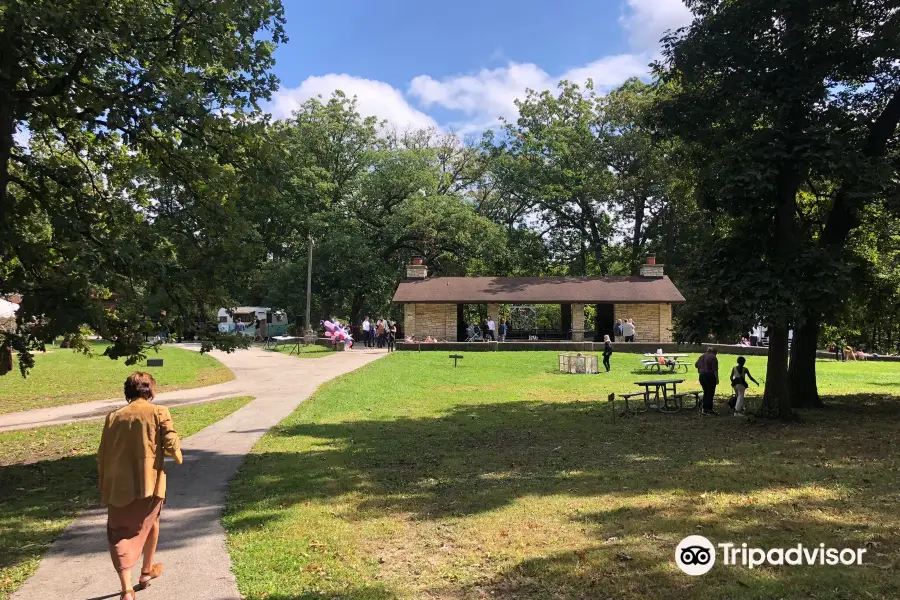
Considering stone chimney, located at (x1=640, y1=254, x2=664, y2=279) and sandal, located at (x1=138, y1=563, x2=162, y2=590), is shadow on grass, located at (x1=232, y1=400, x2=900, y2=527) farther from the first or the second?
stone chimney, located at (x1=640, y1=254, x2=664, y2=279)

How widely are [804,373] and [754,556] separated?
10.8 metres

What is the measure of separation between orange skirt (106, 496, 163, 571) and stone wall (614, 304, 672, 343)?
115 feet

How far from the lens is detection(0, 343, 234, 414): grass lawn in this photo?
16.8 meters

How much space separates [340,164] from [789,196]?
4489 cm

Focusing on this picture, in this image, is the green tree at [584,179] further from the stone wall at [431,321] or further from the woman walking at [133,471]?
the woman walking at [133,471]

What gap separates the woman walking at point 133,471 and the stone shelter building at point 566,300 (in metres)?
32.8

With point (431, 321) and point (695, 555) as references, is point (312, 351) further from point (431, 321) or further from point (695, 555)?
point (695, 555)

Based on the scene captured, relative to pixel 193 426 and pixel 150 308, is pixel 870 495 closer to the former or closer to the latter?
pixel 150 308

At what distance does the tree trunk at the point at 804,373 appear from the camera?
1406cm

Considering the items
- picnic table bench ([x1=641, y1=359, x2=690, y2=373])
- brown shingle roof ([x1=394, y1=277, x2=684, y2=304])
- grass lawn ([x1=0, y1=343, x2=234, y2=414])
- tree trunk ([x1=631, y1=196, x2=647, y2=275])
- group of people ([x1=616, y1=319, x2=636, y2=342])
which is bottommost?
grass lawn ([x1=0, y1=343, x2=234, y2=414])

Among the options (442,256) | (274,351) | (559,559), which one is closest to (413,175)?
(442,256)

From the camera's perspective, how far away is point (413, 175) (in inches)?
1912

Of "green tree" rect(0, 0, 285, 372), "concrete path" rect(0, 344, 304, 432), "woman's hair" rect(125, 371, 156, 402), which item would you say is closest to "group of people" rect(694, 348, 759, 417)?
"green tree" rect(0, 0, 285, 372)

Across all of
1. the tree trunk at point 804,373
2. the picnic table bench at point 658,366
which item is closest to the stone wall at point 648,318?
the picnic table bench at point 658,366
